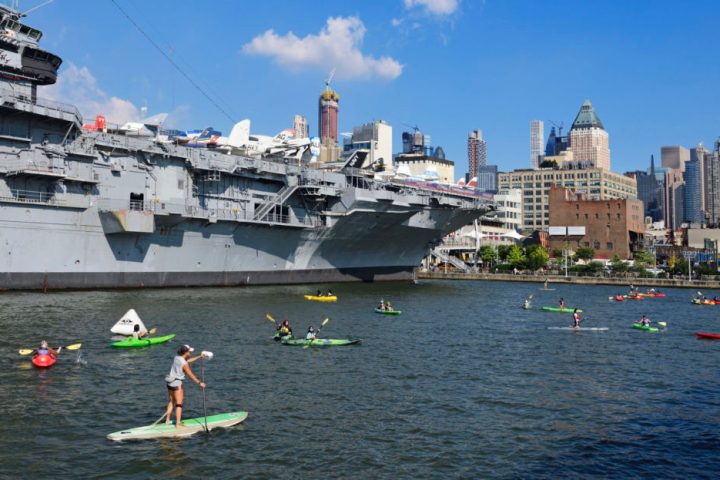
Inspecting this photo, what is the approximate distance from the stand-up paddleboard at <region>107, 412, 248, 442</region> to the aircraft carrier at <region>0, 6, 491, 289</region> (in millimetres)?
33490

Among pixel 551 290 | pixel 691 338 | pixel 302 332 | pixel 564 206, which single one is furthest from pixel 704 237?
pixel 302 332

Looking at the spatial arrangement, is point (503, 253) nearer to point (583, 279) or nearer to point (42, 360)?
point (583, 279)

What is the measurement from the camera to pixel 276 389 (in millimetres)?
22359

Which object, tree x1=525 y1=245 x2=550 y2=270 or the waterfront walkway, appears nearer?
the waterfront walkway

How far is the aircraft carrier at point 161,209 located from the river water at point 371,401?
8.14 metres

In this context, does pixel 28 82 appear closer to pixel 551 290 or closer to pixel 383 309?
pixel 383 309

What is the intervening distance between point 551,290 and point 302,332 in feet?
182

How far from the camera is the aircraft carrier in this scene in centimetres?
4675

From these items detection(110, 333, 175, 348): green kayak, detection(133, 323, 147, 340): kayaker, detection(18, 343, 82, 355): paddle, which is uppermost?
detection(133, 323, 147, 340): kayaker

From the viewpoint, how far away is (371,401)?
21250 mm

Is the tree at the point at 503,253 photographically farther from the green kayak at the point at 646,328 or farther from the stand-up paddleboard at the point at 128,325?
the stand-up paddleboard at the point at 128,325

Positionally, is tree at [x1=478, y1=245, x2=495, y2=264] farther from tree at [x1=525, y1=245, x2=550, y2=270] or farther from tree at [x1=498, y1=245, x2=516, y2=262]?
tree at [x1=525, y1=245, x2=550, y2=270]

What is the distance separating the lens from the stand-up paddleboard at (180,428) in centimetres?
1662

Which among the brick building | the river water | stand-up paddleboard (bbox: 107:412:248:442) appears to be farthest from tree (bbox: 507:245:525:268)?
stand-up paddleboard (bbox: 107:412:248:442)
